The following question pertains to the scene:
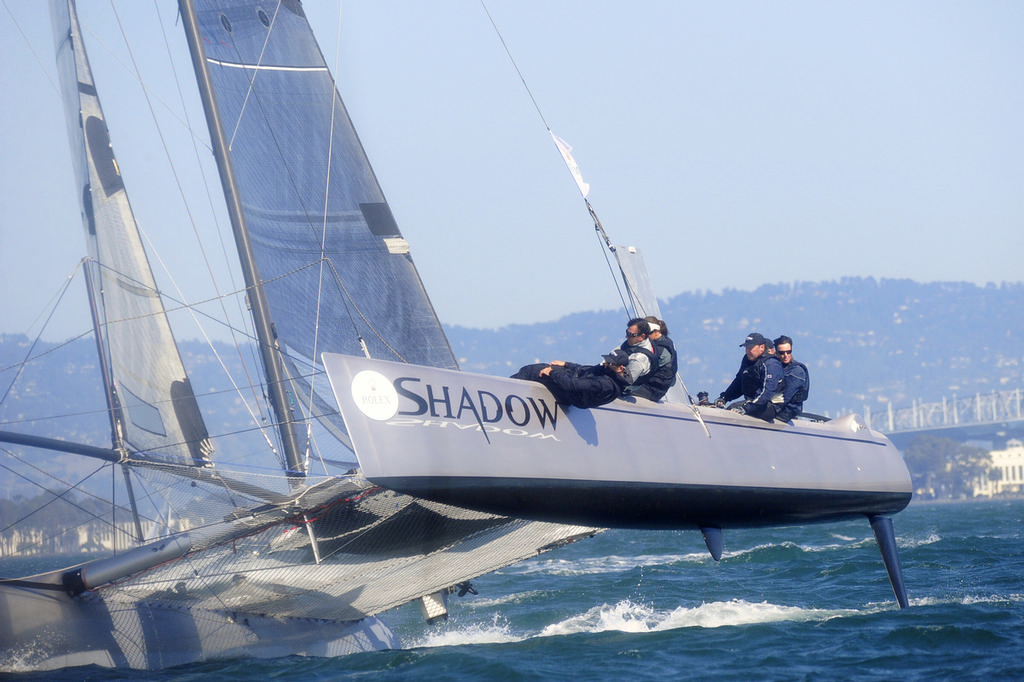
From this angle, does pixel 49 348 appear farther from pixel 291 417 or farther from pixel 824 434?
pixel 824 434

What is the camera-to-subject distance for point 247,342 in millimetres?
9281

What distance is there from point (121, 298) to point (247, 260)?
137 centimetres

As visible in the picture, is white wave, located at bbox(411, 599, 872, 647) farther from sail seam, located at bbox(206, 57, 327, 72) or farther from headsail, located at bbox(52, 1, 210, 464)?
sail seam, located at bbox(206, 57, 327, 72)

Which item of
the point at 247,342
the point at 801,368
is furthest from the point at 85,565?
the point at 801,368

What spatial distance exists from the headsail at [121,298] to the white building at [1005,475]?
8120 cm

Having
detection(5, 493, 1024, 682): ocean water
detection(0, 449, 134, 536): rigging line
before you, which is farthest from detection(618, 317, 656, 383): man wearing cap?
detection(0, 449, 134, 536): rigging line

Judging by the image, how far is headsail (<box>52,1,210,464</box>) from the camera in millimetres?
9305

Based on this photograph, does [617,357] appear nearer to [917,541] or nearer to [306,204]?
[306,204]

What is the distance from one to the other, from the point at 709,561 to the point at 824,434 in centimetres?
722

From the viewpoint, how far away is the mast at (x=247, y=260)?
8.52 meters

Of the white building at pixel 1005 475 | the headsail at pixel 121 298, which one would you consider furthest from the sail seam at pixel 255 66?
the white building at pixel 1005 475

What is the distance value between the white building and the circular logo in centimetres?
8366

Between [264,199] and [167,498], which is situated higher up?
[264,199]

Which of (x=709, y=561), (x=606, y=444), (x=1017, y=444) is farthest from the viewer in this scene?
(x=1017, y=444)
